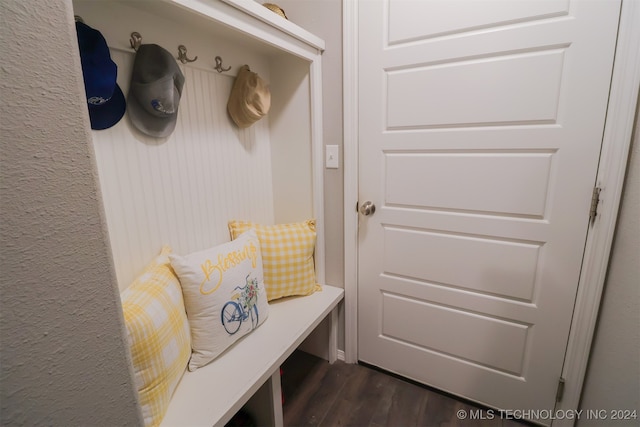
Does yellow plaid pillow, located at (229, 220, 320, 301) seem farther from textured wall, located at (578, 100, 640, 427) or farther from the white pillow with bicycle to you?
textured wall, located at (578, 100, 640, 427)

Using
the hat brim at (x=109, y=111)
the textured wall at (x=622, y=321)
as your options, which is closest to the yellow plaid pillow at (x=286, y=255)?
the hat brim at (x=109, y=111)

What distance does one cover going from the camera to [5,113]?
13.0 inches

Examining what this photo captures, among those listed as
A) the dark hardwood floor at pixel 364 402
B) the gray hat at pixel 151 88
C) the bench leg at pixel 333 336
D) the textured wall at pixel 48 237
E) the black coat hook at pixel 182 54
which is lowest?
the dark hardwood floor at pixel 364 402

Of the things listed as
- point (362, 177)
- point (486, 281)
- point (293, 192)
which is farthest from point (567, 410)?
point (293, 192)

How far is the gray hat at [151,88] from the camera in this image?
1031mm

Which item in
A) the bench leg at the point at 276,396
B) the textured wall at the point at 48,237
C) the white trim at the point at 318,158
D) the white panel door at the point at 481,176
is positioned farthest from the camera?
the white trim at the point at 318,158

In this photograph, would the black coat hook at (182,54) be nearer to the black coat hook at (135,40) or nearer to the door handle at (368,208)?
the black coat hook at (135,40)

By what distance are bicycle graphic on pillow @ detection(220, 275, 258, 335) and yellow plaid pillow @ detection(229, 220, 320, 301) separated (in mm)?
192

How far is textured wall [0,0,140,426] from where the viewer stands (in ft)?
1.11

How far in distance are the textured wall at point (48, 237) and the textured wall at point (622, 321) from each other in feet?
4.35

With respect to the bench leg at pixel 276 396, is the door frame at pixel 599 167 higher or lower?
higher

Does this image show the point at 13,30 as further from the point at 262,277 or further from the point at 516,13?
the point at 516,13

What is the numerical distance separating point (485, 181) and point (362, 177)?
1.77 ft

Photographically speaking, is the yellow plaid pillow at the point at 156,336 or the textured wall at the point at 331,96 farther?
the textured wall at the point at 331,96
